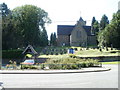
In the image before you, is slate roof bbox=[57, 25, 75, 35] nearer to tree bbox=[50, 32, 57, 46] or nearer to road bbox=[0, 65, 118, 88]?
tree bbox=[50, 32, 57, 46]

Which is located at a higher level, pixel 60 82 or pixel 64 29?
pixel 64 29

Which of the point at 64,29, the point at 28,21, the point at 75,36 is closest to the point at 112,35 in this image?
A: the point at 28,21

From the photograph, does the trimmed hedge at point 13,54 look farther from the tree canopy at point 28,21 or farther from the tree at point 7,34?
the tree canopy at point 28,21

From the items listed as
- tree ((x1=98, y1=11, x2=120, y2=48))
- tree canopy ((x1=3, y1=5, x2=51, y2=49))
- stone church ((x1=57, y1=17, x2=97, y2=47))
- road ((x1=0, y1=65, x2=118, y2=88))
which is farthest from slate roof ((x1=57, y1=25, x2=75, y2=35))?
road ((x1=0, y1=65, x2=118, y2=88))

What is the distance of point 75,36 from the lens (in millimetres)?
101312

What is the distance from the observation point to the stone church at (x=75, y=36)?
101125 millimetres

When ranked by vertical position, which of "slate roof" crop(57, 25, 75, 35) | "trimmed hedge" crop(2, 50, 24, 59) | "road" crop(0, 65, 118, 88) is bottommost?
"road" crop(0, 65, 118, 88)

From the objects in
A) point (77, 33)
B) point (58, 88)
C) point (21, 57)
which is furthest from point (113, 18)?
point (58, 88)

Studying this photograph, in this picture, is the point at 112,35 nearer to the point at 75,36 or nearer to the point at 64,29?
the point at 75,36

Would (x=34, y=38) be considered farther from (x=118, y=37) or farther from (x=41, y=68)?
(x=41, y=68)

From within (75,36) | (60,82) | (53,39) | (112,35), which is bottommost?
(60,82)

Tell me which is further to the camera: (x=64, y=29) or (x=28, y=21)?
(x=64, y=29)

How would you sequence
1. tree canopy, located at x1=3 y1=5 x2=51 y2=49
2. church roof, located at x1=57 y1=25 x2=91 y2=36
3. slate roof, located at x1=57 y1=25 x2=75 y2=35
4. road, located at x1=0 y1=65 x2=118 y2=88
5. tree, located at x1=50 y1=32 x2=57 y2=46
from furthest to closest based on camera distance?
tree, located at x1=50 y1=32 x2=57 y2=46 < slate roof, located at x1=57 y1=25 x2=75 y2=35 < church roof, located at x1=57 y1=25 x2=91 y2=36 < tree canopy, located at x1=3 y1=5 x2=51 y2=49 < road, located at x1=0 y1=65 x2=118 y2=88

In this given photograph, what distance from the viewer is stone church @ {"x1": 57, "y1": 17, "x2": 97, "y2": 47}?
10112 cm
